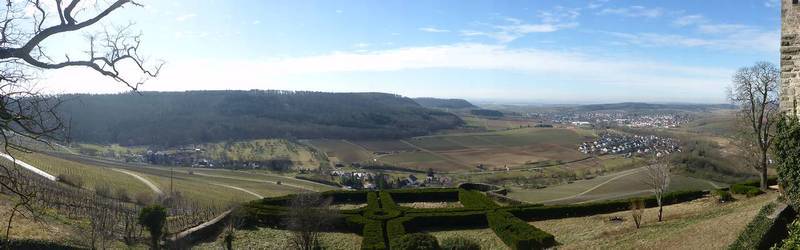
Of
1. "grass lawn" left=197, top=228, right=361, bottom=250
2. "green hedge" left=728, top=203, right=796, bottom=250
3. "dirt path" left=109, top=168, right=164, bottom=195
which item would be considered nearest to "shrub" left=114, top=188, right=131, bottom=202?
"dirt path" left=109, top=168, right=164, bottom=195

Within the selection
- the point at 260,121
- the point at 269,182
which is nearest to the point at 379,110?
the point at 260,121

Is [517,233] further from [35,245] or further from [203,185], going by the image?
[203,185]

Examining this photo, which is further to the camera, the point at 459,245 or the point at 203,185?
the point at 203,185

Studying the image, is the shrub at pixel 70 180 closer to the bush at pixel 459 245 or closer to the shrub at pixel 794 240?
the bush at pixel 459 245

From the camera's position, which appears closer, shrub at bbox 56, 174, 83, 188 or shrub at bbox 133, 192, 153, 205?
shrub at bbox 133, 192, 153, 205

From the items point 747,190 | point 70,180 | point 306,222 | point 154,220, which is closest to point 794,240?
point 747,190

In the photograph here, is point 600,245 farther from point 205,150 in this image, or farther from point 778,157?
point 205,150

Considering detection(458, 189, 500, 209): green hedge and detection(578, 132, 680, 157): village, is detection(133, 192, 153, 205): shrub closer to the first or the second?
detection(458, 189, 500, 209): green hedge
